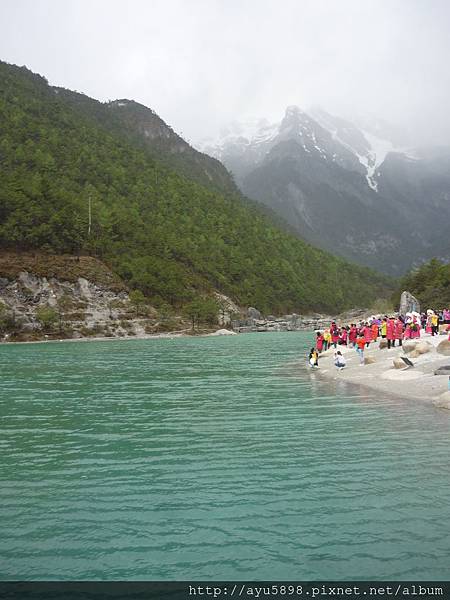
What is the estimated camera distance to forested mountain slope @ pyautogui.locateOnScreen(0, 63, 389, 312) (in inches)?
4535

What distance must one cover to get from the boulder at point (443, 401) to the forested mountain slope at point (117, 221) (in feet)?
329

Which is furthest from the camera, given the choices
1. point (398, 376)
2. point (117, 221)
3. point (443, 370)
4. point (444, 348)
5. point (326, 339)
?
point (117, 221)

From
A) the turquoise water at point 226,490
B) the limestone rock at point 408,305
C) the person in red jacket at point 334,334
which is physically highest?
the limestone rock at point 408,305

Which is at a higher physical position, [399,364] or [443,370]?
[443,370]

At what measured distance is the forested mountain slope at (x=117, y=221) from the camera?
115 meters

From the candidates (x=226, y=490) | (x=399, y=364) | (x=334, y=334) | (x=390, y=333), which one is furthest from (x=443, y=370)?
(x=334, y=334)

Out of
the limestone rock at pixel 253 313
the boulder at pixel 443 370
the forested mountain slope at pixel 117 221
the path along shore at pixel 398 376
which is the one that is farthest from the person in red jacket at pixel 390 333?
the limestone rock at pixel 253 313

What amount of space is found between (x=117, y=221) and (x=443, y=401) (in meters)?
128

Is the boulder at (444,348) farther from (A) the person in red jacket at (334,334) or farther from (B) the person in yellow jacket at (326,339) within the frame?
(B) the person in yellow jacket at (326,339)

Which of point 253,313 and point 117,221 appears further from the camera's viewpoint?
point 253,313

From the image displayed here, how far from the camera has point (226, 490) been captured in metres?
11.6

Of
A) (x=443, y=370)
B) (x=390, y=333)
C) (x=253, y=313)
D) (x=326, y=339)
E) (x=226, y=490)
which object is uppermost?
(x=253, y=313)

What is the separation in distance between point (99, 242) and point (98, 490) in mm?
117682

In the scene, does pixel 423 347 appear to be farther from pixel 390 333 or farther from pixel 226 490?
pixel 226 490
